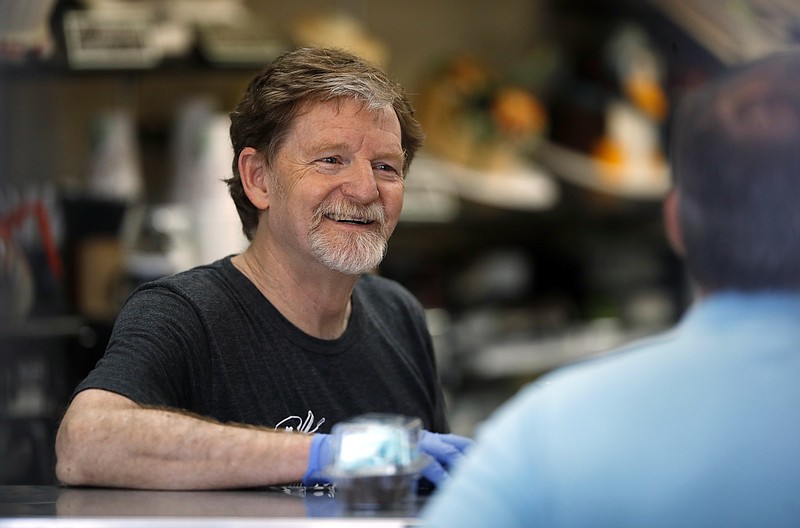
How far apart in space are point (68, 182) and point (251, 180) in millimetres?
1179

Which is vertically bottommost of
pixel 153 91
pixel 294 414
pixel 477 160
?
pixel 294 414

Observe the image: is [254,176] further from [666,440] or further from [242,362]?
[666,440]

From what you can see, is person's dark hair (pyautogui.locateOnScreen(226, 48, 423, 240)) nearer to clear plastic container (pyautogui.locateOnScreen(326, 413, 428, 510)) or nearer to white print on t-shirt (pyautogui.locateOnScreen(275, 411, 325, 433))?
white print on t-shirt (pyautogui.locateOnScreen(275, 411, 325, 433))

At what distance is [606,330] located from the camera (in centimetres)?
448

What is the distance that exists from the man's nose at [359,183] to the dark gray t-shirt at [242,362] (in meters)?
0.25

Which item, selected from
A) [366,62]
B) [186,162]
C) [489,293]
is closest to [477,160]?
[489,293]

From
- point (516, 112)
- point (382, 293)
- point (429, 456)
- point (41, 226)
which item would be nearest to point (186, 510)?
point (429, 456)

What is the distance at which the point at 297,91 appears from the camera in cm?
208

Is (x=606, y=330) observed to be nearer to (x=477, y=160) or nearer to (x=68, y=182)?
(x=477, y=160)

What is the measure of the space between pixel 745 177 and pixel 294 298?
1.15 metres

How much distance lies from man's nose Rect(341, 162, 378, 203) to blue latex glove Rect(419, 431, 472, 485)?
1.81 feet

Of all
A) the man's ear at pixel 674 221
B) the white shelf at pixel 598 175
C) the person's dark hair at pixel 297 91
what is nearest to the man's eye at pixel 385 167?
the person's dark hair at pixel 297 91

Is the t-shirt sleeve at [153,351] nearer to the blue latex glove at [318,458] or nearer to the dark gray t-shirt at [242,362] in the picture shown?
the dark gray t-shirt at [242,362]

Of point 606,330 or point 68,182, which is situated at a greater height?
point 68,182
